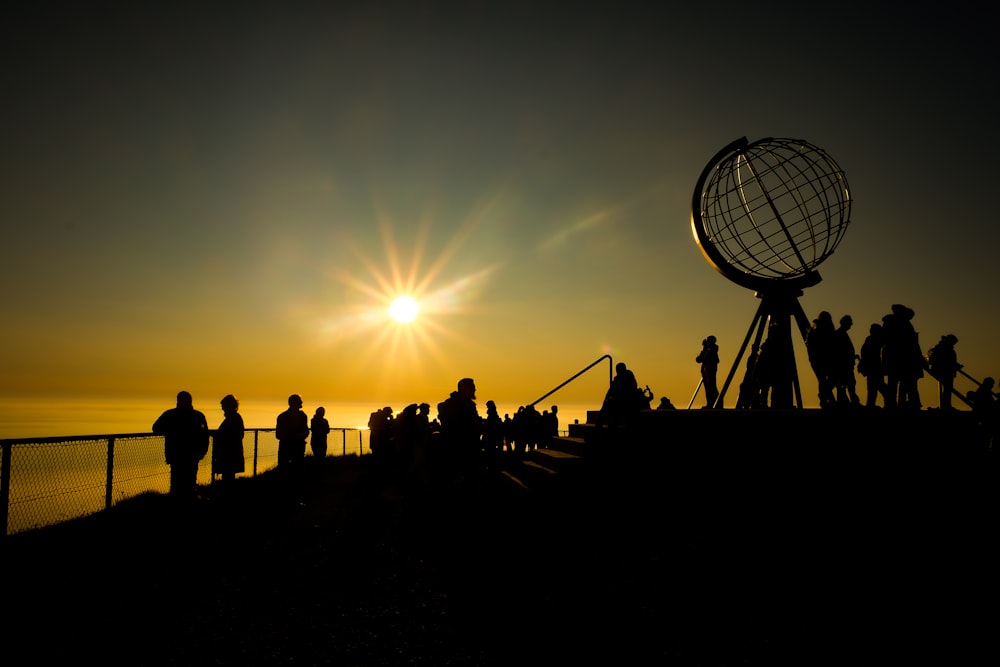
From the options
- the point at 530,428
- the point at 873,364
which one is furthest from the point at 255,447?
the point at 873,364

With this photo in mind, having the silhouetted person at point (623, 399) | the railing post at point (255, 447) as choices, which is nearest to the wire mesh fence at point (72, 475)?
the railing post at point (255, 447)

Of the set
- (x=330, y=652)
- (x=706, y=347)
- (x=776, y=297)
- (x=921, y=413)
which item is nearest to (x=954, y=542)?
(x=921, y=413)

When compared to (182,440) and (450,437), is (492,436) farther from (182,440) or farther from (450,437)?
(182,440)

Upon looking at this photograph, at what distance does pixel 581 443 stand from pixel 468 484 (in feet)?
8.52

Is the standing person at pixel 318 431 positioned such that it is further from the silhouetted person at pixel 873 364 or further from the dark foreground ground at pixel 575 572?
the silhouetted person at pixel 873 364

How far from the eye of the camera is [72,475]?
744 centimetres

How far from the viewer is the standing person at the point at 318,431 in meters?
15.6

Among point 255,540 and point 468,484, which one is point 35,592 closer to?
point 255,540

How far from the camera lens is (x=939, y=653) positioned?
4.04 meters

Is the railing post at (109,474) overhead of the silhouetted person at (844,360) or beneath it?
beneath

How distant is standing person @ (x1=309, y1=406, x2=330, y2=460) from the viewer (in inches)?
613

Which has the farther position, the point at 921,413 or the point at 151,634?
the point at 921,413

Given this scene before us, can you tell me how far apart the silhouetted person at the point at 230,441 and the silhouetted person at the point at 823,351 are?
10.1 m

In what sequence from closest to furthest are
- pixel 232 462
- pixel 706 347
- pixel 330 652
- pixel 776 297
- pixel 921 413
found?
pixel 330 652, pixel 921 413, pixel 232 462, pixel 776 297, pixel 706 347
